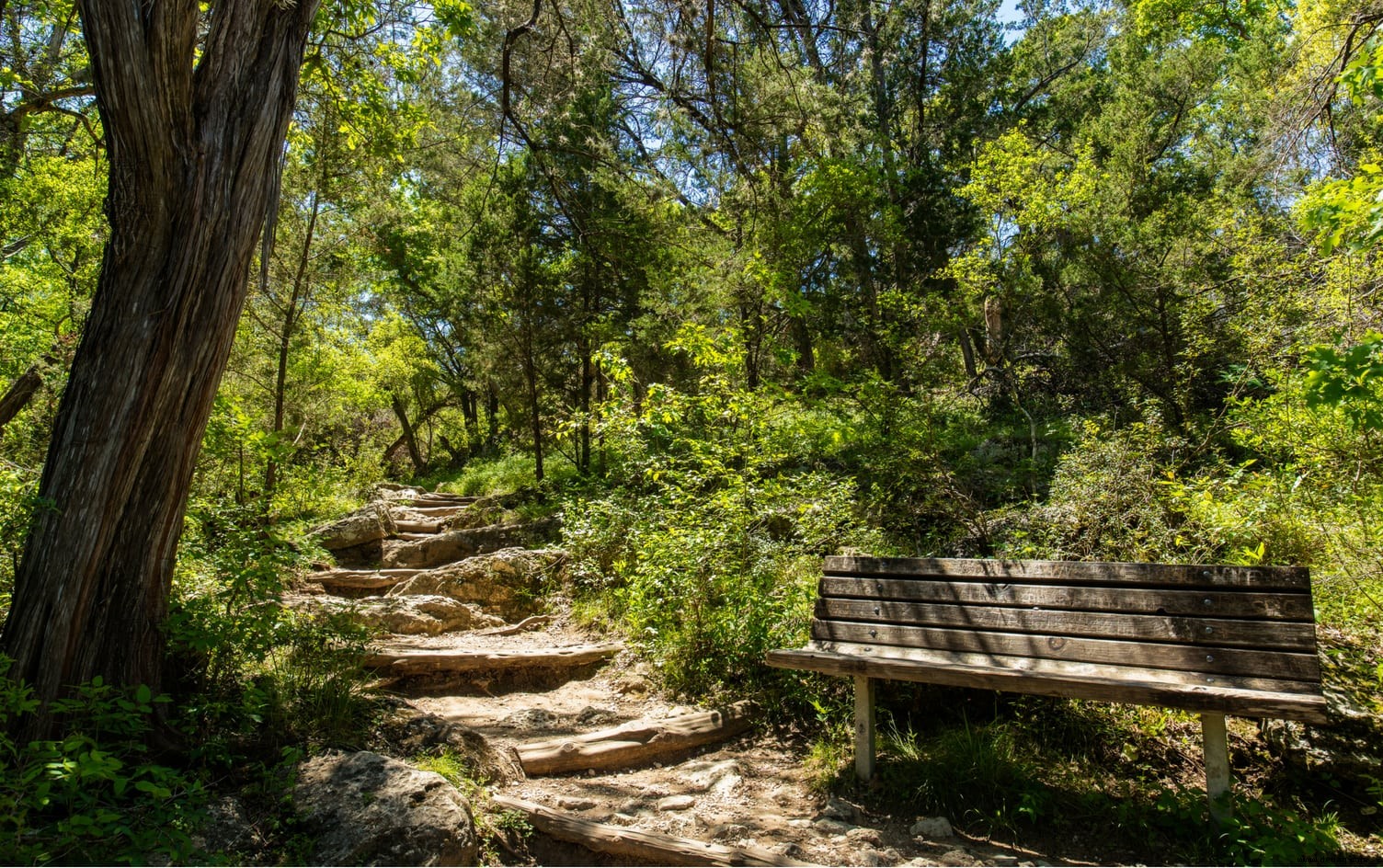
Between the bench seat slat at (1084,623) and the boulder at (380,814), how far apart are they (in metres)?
2.39

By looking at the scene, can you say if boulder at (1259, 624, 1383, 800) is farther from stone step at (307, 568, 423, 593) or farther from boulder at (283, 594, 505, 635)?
stone step at (307, 568, 423, 593)

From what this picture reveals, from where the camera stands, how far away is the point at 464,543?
32.1 ft

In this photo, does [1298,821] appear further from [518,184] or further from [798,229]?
[518,184]

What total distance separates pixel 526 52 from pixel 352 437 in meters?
20.4

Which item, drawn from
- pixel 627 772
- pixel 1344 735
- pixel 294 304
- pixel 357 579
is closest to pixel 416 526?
pixel 357 579

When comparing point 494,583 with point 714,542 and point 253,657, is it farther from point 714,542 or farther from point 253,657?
point 253,657

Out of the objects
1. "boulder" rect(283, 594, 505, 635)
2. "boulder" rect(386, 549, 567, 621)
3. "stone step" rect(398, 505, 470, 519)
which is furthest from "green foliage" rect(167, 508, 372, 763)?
"stone step" rect(398, 505, 470, 519)

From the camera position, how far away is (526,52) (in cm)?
550

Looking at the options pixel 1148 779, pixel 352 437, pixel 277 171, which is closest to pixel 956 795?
pixel 1148 779

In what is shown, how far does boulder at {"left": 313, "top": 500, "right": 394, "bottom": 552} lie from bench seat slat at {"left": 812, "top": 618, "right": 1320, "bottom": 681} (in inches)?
302

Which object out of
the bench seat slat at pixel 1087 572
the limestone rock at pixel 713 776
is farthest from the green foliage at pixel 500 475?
the bench seat slat at pixel 1087 572

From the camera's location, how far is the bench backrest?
9.94 ft

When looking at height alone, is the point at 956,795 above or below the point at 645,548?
below

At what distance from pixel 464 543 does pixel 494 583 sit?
196cm
